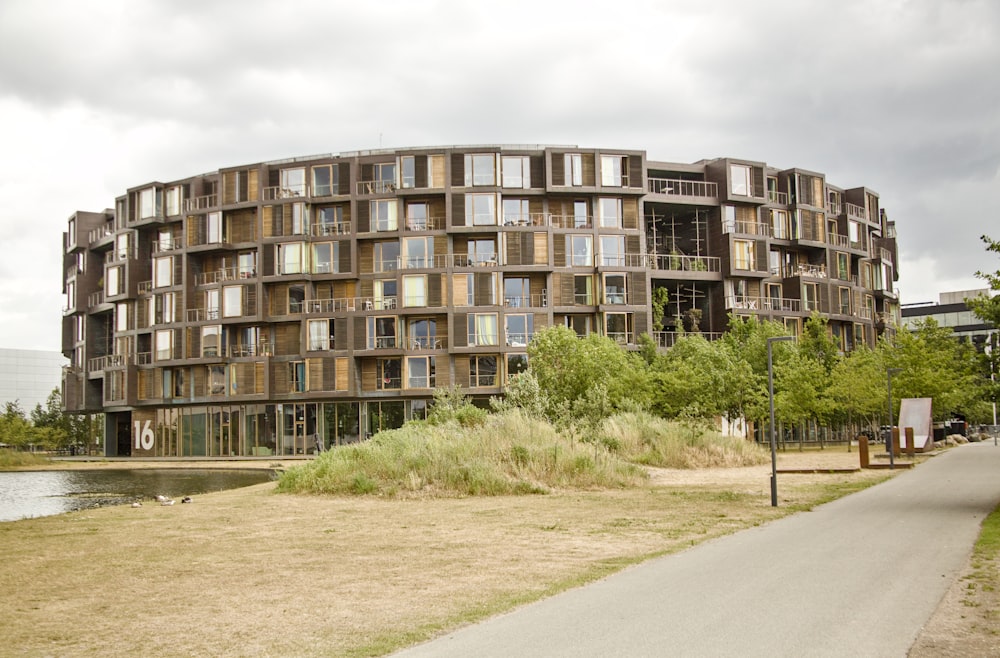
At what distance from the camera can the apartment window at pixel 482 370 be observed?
61.3m

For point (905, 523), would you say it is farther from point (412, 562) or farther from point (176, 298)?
point (176, 298)

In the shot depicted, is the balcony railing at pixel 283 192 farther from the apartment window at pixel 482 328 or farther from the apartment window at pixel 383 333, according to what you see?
the apartment window at pixel 482 328

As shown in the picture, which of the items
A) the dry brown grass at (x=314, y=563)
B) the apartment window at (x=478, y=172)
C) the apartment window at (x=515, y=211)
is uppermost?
the apartment window at (x=478, y=172)

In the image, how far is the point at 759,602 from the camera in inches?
346

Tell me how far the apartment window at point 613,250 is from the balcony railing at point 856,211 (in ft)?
73.7

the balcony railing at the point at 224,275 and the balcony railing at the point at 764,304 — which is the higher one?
the balcony railing at the point at 224,275

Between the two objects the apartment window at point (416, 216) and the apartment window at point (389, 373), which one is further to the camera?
the apartment window at point (416, 216)

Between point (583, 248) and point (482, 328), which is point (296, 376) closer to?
point (482, 328)

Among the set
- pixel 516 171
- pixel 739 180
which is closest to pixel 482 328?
pixel 516 171

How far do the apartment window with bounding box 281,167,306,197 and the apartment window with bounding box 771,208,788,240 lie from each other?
34.3 metres

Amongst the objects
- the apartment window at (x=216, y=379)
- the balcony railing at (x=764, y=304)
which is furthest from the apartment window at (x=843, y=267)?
the apartment window at (x=216, y=379)

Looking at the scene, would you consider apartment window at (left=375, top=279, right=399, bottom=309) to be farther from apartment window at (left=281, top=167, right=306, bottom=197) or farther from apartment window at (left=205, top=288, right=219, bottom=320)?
apartment window at (left=205, top=288, right=219, bottom=320)

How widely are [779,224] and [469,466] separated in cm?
5375

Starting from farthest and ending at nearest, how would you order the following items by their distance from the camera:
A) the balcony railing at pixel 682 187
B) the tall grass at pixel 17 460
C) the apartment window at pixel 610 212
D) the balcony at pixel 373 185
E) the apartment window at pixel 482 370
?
the balcony railing at pixel 682 187 < the apartment window at pixel 610 212 < the balcony at pixel 373 185 < the apartment window at pixel 482 370 < the tall grass at pixel 17 460
